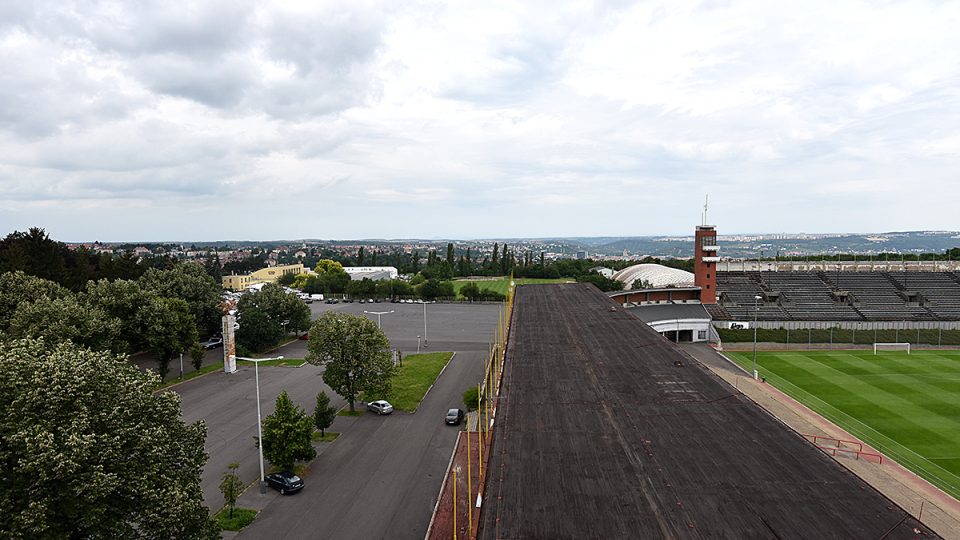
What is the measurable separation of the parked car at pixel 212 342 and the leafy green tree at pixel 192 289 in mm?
1045

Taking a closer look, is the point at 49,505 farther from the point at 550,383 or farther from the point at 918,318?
the point at 918,318

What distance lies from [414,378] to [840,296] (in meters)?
50.1

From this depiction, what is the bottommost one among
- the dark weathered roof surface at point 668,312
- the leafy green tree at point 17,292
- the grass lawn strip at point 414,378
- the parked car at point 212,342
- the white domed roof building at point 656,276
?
A: the grass lawn strip at point 414,378

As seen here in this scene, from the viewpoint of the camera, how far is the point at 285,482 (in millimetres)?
19656

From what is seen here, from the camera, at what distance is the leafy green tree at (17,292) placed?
32312 mm

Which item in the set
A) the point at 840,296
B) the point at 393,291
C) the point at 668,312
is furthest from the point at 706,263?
the point at 393,291

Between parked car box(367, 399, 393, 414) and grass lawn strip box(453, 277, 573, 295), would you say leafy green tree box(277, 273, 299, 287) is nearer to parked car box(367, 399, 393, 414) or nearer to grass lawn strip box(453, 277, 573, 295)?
grass lawn strip box(453, 277, 573, 295)

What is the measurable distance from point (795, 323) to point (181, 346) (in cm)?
5590

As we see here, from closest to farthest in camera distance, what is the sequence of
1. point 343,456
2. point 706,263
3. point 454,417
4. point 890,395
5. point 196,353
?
1. point 343,456
2. point 454,417
3. point 890,395
4. point 196,353
5. point 706,263

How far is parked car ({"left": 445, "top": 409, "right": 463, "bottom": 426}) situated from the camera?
26.5 metres

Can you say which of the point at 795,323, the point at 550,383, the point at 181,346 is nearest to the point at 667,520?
the point at 550,383

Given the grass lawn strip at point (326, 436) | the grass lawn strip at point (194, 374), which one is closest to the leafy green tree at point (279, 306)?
the grass lawn strip at point (194, 374)

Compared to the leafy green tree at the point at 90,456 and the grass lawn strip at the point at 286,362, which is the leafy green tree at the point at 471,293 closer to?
the grass lawn strip at the point at 286,362

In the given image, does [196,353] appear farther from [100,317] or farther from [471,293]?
[471,293]
